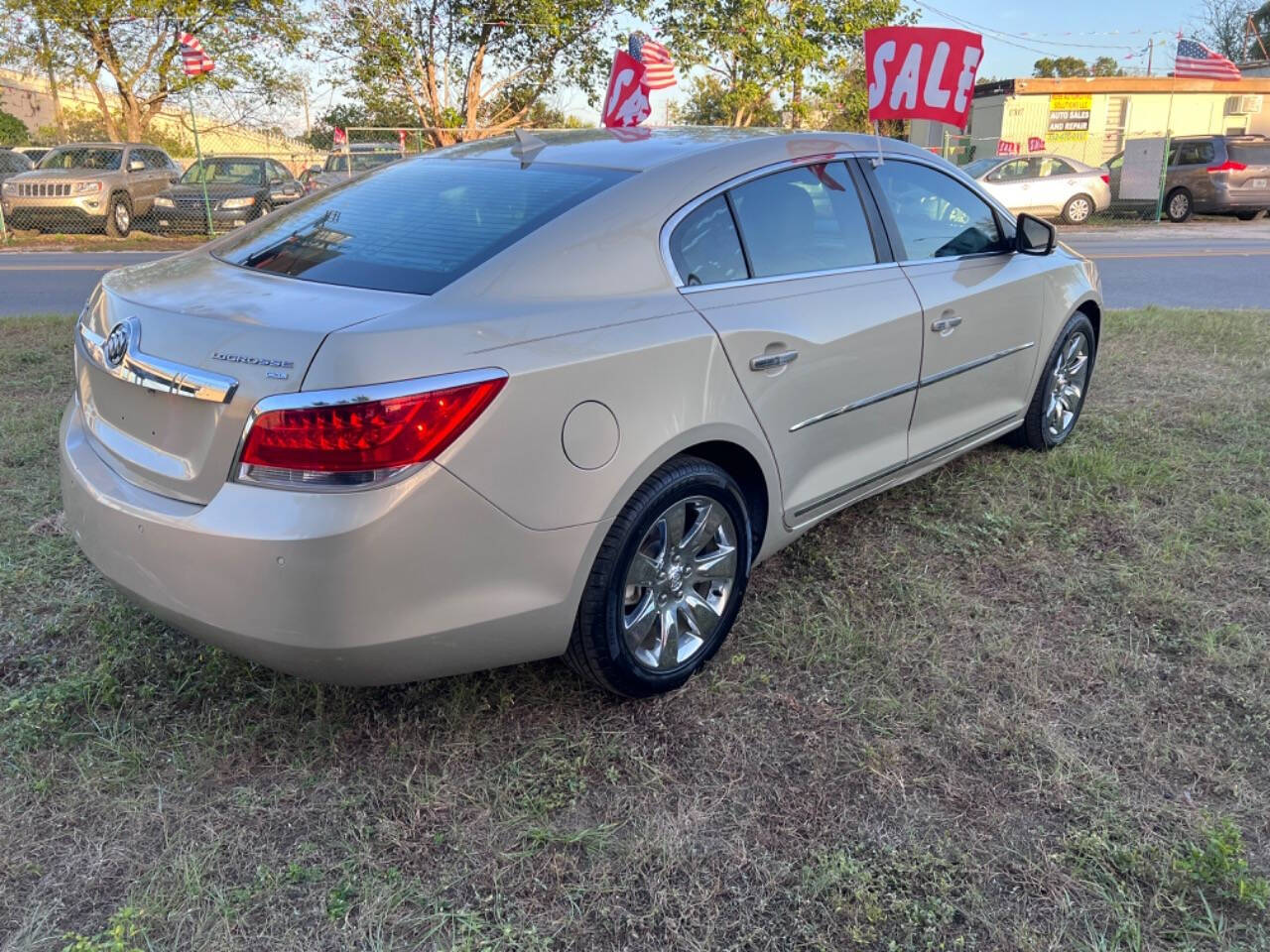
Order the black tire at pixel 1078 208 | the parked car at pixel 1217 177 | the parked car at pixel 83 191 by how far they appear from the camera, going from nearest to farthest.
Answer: the parked car at pixel 83 191 < the parked car at pixel 1217 177 < the black tire at pixel 1078 208

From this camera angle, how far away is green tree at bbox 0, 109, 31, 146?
95.6ft

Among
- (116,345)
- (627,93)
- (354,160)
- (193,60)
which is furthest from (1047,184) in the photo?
(116,345)

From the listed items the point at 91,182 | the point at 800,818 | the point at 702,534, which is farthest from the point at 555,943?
the point at 91,182

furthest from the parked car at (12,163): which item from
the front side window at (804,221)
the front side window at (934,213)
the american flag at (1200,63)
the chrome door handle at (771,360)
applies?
the american flag at (1200,63)

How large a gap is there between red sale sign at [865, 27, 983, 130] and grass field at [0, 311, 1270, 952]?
135 inches

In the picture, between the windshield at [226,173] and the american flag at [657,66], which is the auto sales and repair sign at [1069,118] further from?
the windshield at [226,173]

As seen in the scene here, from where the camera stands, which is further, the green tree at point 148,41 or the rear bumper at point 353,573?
the green tree at point 148,41

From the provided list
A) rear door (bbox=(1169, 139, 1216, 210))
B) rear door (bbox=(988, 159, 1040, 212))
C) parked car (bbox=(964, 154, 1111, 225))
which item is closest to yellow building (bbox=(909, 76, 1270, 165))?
rear door (bbox=(1169, 139, 1216, 210))

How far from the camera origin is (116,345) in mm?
2570

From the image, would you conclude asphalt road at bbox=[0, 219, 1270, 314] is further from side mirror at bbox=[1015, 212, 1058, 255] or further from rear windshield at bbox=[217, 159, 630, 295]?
rear windshield at bbox=[217, 159, 630, 295]

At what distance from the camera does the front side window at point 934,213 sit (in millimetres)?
3785

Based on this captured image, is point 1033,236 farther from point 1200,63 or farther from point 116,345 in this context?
point 1200,63

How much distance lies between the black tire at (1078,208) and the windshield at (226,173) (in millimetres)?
15425

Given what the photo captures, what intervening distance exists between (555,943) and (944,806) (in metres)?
1.02
